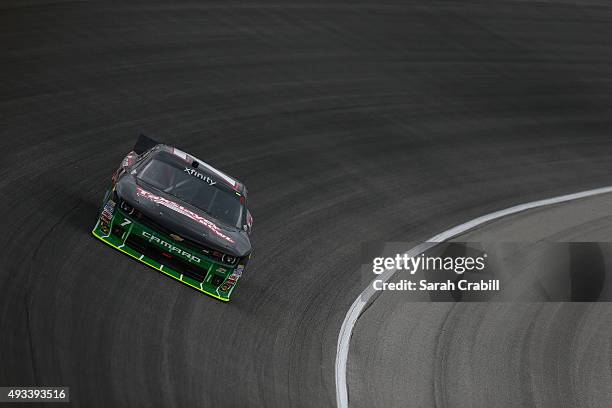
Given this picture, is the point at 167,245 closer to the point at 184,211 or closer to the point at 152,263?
the point at 152,263

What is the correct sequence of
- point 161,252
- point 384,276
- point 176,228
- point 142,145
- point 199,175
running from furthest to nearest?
point 384,276
point 142,145
point 199,175
point 161,252
point 176,228

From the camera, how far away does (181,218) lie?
34.8ft

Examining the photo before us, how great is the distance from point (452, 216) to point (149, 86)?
6.30m

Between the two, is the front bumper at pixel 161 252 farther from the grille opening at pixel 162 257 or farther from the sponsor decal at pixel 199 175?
the sponsor decal at pixel 199 175

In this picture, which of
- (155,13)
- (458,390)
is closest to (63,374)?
(458,390)

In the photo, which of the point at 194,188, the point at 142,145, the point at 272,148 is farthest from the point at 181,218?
the point at 272,148

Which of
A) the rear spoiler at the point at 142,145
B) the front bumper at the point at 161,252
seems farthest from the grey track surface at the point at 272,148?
the rear spoiler at the point at 142,145

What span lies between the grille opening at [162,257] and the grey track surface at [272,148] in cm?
34

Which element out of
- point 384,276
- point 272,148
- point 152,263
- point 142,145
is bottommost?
point 152,263

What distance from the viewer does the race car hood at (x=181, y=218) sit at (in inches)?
411

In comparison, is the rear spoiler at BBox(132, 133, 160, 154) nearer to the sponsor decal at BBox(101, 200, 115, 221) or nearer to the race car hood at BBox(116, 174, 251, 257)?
the race car hood at BBox(116, 174, 251, 257)

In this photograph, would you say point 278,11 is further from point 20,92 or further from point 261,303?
point 261,303

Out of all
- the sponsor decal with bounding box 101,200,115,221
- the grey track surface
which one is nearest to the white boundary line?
the grey track surface

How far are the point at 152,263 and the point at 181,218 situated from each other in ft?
2.14
